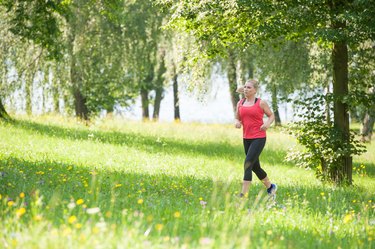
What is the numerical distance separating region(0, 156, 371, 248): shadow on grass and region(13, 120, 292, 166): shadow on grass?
17.7 ft

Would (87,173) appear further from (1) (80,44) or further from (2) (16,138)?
(1) (80,44)

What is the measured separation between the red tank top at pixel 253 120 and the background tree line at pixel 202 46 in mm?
2905

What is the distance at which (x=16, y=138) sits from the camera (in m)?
13.9

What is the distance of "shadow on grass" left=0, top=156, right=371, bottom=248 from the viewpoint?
5503 mm

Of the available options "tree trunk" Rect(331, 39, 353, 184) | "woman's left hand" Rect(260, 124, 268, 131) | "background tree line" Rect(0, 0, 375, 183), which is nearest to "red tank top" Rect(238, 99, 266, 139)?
"woman's left hand" Rect(260, 124, 268, 131)

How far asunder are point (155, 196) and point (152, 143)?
950cm

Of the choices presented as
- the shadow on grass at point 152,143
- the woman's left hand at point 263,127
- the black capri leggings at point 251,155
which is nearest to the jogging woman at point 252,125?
the black capri leggings at point 251,155

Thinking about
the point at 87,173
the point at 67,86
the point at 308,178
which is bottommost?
the point at 308,178

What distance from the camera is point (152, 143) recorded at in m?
16.9

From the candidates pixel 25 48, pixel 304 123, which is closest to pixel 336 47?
pixel 304 123

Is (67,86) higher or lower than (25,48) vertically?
lower

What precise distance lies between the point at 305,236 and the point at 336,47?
737 cm

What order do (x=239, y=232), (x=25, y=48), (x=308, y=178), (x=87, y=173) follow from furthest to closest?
1. (x=25, y=48)
2. (x=308, y=178)
3. (x=87, y=173)
4. (x=239, y=232)

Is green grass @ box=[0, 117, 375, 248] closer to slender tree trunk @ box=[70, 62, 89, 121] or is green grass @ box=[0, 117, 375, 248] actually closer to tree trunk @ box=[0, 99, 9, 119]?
tree trunk @ box=[0, 99, 9, 119]
